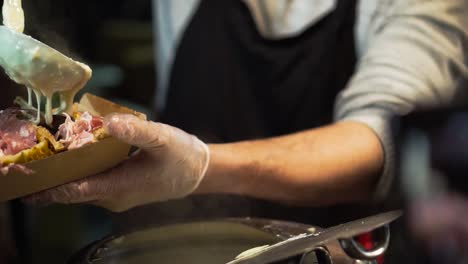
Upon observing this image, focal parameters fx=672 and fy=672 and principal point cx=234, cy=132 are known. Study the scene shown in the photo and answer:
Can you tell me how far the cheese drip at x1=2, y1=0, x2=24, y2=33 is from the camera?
69 centimetres

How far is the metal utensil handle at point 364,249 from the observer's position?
64 cm

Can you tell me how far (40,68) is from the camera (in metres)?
0.68

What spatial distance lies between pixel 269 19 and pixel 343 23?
0.15m

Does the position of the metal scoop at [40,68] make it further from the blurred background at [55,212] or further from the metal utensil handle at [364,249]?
the metal utensil handle at [364,249]

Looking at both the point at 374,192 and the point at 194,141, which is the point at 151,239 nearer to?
the point at 194,141

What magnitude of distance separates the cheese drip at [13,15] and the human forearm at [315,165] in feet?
1.44

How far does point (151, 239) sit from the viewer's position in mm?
788

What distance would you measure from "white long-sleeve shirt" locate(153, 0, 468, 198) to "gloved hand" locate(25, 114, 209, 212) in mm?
403

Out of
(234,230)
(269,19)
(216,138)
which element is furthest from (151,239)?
(269,19)

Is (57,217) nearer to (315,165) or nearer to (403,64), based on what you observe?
(315,165)

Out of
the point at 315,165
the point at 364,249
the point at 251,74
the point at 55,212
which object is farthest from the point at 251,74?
the point at 364,249

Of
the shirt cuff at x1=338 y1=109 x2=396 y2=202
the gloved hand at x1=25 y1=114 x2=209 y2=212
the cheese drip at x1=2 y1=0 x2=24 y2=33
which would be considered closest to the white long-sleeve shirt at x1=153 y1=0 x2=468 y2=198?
the shirt cuff at x1=338 y1=109 x2=396 y2=202

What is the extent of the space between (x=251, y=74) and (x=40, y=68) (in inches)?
30.2

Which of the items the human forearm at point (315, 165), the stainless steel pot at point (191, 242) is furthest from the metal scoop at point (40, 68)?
the human forearm at point (315, 165)
